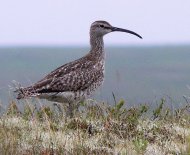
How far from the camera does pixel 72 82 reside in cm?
1497

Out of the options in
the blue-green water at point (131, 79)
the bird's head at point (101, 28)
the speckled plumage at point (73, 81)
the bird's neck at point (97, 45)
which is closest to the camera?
the blue-green water at point (131, 79)

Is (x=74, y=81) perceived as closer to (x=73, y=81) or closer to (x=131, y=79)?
(x=73, y=81)

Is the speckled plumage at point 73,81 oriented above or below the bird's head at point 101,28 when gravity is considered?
below

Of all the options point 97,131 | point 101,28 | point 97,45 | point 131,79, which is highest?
point 101,28

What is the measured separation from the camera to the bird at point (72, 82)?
14.5 metres

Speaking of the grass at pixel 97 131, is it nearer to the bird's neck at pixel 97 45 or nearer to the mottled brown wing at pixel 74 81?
the mottled brown wing at pixel 74 81

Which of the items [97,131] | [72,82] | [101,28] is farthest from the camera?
[101,28]

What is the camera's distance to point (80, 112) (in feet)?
46.2

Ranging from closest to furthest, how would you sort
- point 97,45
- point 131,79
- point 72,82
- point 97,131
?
point 97,131 < point 72,82 < point 97,45 < point 131,79

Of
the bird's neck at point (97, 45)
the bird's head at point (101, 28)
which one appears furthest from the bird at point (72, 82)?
the bird's head at point (101, 28)

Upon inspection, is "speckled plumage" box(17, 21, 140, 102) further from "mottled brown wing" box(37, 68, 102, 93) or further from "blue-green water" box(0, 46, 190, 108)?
"blue-green water" box(0, 46, 190, 108)

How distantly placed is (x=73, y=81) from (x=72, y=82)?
5 cm

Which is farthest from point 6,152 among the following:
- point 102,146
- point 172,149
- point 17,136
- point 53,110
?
point 53,110

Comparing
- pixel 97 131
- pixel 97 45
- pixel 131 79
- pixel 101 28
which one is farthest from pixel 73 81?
pixel 131 79
